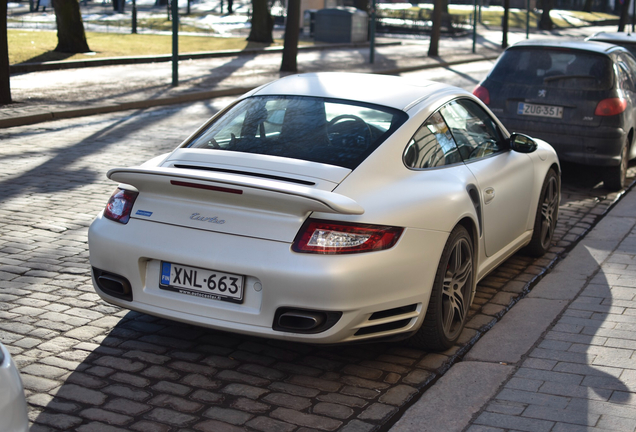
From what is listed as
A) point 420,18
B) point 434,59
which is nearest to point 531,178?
point 434,59

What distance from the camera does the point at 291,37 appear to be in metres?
22.7

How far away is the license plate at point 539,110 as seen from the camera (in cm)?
932

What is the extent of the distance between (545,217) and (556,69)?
3.49m

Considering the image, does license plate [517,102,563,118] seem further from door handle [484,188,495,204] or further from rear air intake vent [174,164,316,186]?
rear air intake vent [174,164,316,186]

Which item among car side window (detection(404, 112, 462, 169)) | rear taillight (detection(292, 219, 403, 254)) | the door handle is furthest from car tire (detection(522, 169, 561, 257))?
rear taillight (detection(292, 219, 403, 254))

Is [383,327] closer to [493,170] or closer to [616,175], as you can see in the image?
[493,170]

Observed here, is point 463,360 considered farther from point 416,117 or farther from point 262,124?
point 262,124

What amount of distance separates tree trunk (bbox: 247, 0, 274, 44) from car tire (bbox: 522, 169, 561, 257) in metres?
27.3

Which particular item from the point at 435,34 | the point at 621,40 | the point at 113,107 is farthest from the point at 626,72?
the point at 435,34

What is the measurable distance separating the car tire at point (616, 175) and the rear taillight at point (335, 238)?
6196mm

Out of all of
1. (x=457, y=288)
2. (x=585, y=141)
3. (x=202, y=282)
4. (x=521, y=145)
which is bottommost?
(x=457, y=288)

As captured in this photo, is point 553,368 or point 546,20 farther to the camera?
point 546,20

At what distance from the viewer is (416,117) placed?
4.78m

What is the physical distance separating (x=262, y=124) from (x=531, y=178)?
7.50 feet
